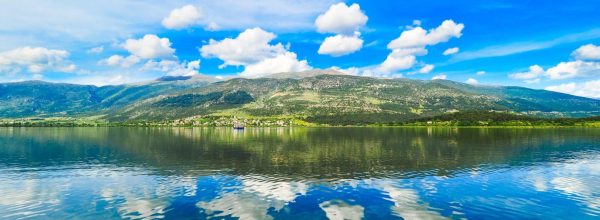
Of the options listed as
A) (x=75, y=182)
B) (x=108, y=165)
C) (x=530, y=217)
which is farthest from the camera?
(x=108, y=165)

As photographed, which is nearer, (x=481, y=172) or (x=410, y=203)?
(x=410, y=203)

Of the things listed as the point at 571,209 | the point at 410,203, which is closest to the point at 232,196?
the point at 410,203

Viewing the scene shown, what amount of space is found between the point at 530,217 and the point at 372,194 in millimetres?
17443

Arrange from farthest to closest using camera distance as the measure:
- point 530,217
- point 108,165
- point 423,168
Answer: point 108,165 < point 423,168 < point 530,217

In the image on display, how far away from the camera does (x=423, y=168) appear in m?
72.1

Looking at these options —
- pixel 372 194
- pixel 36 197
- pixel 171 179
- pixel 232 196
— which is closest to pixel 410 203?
pixel 372 194

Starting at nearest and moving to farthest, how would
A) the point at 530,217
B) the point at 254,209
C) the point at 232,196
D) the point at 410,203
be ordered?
the point at 530,217 → the point at 254,209 → the point at 410,203 → the point at 232,196

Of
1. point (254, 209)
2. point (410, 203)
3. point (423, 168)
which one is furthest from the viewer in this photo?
point (423, 168)

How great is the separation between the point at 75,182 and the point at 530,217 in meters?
62.7

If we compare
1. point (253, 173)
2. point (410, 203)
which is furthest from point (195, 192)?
point (410, 203)

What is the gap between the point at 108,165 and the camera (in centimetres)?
8000

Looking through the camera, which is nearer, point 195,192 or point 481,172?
point 195,192

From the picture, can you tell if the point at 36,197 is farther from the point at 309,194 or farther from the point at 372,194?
the point at 372,194

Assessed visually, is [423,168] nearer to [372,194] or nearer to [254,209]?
[372,194]
